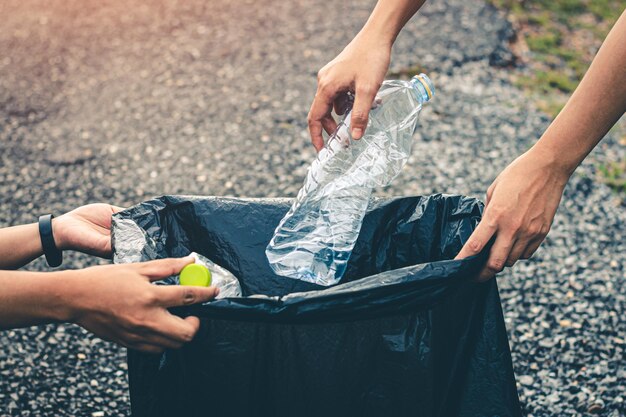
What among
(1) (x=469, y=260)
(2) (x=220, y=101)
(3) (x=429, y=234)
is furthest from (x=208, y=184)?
(1) (x=469, y=260)

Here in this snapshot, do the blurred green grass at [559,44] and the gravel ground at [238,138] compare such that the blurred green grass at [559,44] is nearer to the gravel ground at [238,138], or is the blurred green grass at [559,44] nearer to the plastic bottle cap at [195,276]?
the gravel ground at [238,138]

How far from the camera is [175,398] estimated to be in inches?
54.9

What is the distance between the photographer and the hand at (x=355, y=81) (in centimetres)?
155

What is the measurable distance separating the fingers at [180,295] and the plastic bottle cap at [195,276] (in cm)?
5

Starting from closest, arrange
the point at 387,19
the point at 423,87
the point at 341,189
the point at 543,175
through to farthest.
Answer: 1. the point at 543,175
2. the point at 423,87
3. the point at 387,19
4. the point at 341,189

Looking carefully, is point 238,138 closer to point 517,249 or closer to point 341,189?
point 341,189

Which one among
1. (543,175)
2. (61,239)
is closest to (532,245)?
(543,175)

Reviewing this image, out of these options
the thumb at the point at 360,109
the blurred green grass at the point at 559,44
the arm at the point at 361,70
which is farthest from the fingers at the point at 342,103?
the blurred green grass at the point at 559,44

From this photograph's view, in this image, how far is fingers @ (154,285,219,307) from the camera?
121 cm

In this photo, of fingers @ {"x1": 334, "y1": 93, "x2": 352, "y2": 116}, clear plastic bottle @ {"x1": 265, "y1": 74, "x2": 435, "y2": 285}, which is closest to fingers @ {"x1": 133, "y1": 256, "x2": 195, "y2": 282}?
clear plastic bottle @ {"x1": 265, "y1": 74, "x2": 435, "y2": 285}

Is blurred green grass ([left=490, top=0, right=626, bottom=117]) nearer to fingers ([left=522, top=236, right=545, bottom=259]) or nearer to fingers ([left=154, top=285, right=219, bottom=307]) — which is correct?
fingers ([left=522, top=236, right=545, bottom=259])

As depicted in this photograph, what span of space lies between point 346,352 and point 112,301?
51 cm

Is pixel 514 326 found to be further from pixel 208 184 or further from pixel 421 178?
pixel 208 184

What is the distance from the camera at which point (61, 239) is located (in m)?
1.67
